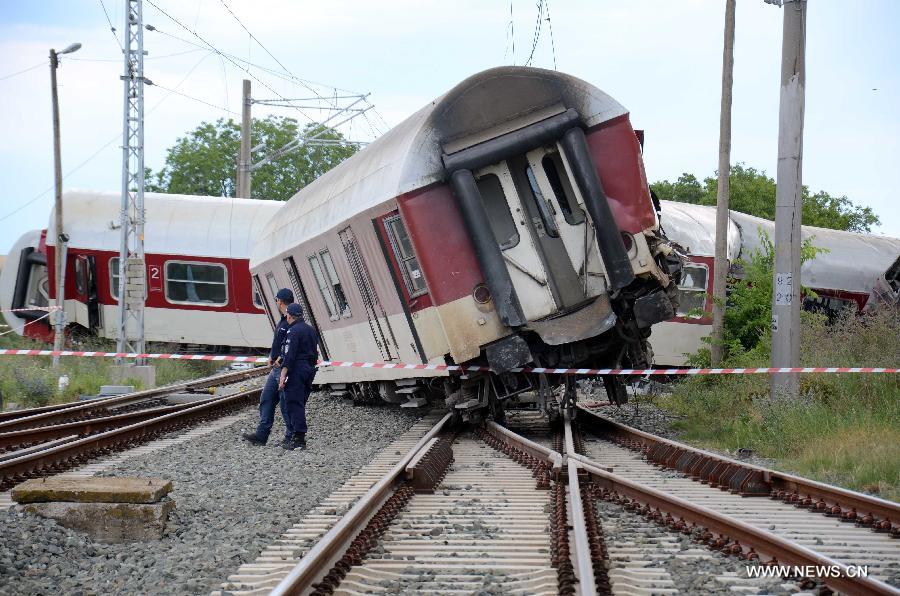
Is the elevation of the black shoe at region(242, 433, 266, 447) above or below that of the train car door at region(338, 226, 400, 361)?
below

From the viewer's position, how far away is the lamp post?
22.2 meters

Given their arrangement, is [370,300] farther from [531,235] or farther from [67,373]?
[67,373]

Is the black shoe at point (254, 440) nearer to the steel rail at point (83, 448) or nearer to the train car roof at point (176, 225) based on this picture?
the steel rail at point (83, 448)

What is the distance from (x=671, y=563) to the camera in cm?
551

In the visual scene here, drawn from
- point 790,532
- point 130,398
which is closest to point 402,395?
point 130,398

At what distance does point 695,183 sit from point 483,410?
4275cm

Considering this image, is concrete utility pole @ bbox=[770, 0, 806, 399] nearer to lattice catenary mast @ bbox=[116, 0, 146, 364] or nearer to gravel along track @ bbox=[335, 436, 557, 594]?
gravel along track @ bbox=[335, 436, 557, 594]

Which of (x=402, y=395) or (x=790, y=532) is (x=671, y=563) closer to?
(x=790, y=532)

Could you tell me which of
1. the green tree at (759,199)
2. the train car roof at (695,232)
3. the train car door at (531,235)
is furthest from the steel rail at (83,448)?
the green tree at (759,199)

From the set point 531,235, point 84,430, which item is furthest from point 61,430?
point 531,235

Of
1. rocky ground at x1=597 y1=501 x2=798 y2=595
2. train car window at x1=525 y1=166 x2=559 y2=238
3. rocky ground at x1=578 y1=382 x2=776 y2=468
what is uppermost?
train car window at x1=525 y1=166 x2=559 y2=238

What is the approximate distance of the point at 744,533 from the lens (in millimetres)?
5750

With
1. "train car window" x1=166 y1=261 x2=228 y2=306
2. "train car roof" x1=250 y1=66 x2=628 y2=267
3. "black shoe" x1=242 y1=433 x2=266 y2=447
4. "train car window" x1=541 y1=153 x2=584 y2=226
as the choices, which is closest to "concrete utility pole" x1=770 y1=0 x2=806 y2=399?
"train car roof" x1=250 y1=66 x2=628 y2=267

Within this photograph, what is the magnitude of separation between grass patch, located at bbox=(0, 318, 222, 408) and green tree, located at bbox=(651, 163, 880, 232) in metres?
25.5
